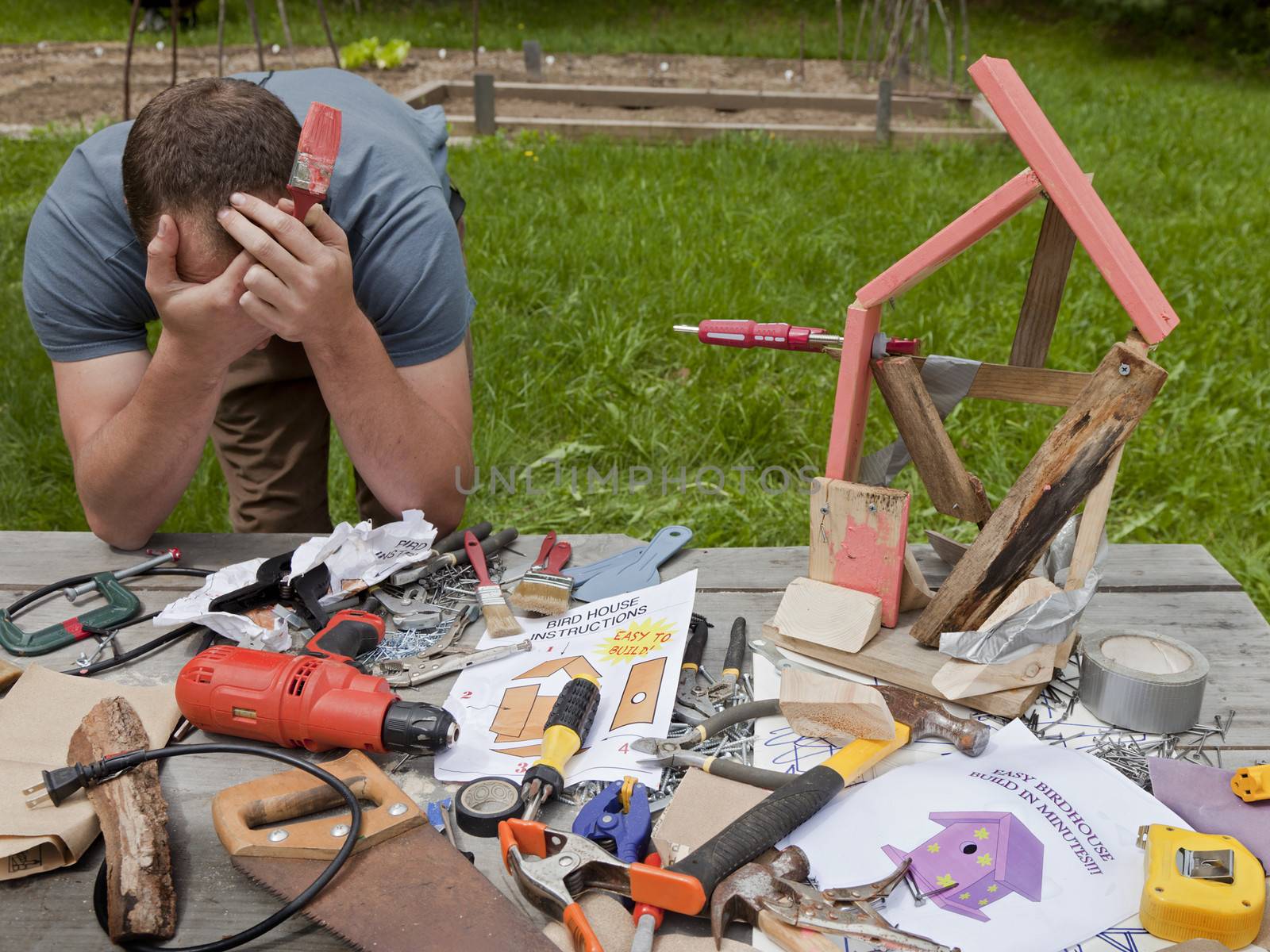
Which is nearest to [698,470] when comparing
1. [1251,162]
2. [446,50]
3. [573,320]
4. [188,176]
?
[573,320]

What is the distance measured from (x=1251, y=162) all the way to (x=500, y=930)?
21.3 feet

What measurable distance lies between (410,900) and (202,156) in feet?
3.71

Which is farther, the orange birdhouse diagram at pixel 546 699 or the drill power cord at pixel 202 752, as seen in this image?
the orange birdhouse diagram at pixel 546 699

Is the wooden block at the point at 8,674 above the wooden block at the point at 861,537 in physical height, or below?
below

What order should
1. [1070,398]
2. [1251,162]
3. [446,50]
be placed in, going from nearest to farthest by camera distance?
[1070,398]
[1251,162]
[446,50]

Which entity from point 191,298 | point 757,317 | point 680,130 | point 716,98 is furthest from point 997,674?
point 716,98

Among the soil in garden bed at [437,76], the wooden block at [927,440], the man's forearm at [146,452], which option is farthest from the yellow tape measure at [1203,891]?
the soil in garden bed at [437,76]

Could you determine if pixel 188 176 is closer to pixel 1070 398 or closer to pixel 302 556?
pixel 302 556

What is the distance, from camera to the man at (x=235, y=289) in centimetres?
158

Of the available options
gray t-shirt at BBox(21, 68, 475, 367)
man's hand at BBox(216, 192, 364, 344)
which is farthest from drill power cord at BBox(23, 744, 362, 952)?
gray t-shirt at BBox(21, 68, 475, 367)

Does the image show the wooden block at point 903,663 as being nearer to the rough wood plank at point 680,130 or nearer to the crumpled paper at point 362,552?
the crumpled paper at point 362,552

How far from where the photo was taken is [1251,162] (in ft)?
19.4

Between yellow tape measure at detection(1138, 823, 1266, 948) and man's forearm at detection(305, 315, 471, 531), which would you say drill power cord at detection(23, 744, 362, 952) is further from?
yellow tape measure at detection(1138, 823, 1266, 948)

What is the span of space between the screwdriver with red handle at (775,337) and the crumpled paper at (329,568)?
611mm
